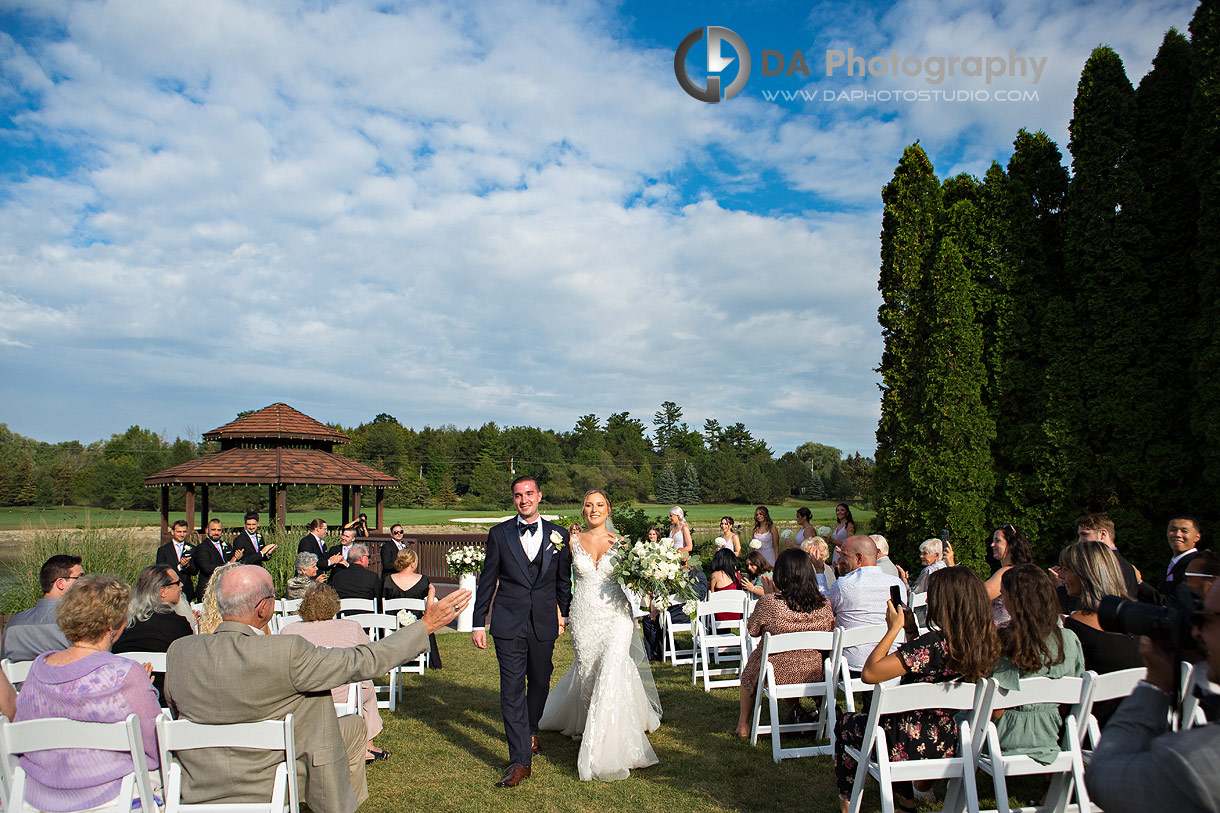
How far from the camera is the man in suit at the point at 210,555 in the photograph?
1095 centimetres

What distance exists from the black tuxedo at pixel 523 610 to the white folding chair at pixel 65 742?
7.92 ft

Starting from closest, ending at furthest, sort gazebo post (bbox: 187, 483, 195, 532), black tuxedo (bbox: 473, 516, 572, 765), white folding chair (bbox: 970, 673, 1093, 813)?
white folding chair (bbox: 970, 673, 1093, 813) → black tuxedo (bbox: 473, 516, 572, 765) → gazebo post (bbox: 187, 483, 195, 532)

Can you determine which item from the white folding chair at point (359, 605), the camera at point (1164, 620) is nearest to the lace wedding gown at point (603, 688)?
the white folding chair at point (359, 605)

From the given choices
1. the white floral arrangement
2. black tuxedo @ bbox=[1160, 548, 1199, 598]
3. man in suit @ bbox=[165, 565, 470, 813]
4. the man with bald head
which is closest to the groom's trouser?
man in suit @ bbox=[165, 565, 470, 813]

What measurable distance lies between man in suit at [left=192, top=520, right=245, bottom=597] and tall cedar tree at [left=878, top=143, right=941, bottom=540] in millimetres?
10638

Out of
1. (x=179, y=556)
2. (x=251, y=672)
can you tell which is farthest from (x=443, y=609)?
(x=179, y=556)

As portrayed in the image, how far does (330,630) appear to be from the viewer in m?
5.27

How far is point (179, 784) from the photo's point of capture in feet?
10.6

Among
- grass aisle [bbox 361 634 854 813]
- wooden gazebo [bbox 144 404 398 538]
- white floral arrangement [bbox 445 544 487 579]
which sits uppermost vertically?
Answer: wooden gazebo [bbox 144 404 398 538]

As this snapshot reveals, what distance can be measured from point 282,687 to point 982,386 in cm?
1144

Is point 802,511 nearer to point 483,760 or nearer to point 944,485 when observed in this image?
point 944,485

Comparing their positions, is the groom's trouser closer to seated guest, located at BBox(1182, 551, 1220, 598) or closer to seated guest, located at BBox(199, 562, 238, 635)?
seated guest, located at BBox(199, 562, 238, 635)

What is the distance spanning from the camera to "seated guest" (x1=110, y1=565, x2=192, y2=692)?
16.0ft

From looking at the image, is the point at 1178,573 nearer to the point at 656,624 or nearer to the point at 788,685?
the point at 788,685
